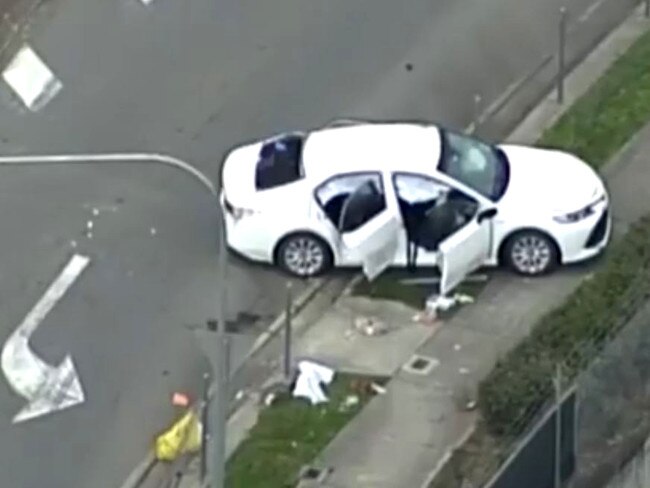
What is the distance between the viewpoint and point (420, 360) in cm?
2431

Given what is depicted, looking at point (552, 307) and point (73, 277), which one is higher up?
point (73, 277)

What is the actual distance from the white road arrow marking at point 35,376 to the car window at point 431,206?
3502mm

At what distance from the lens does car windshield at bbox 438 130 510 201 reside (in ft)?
83.1

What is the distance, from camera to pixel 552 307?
24.7 m

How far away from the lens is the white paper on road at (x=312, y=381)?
931 inches

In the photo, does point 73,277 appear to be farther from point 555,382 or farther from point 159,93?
point 555,382

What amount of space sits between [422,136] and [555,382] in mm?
4761

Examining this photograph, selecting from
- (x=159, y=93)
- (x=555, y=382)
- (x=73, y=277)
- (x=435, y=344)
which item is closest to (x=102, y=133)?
(x=159, y=93)

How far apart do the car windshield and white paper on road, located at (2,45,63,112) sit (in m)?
5.17

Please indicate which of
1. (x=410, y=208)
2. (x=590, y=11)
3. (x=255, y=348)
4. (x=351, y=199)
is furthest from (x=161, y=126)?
(x=590, y=11)

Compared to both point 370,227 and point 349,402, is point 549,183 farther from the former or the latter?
point 349,402

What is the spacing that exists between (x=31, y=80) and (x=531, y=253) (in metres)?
6.79

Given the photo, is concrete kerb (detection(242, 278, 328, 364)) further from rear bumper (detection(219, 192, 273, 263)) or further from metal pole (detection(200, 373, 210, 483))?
metal pole (detection(200, 373, 210, 483))

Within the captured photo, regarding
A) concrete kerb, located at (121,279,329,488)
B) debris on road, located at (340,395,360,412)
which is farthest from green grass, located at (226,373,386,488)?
concrete kerb, located at (121,279,329,488)
